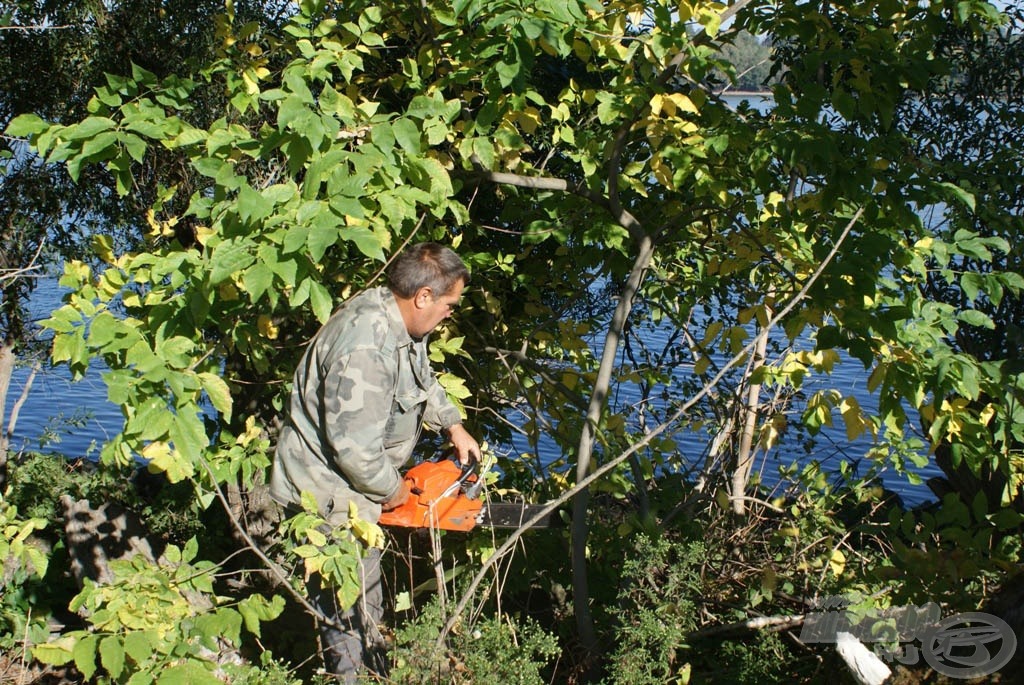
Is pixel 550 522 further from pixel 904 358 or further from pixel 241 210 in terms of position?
pixel 241 210

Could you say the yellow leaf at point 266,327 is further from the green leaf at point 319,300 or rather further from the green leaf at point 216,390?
the green leaf at point 319,300

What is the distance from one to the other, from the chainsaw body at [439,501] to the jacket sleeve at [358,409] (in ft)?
1.00

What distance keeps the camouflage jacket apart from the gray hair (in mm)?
73

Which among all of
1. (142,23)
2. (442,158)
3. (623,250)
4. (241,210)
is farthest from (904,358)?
(142,23)

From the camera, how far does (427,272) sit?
3463 mm

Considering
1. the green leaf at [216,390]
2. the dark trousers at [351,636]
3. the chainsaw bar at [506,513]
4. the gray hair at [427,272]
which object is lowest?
the dark trousers at [351,636]

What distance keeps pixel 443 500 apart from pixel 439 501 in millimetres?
22

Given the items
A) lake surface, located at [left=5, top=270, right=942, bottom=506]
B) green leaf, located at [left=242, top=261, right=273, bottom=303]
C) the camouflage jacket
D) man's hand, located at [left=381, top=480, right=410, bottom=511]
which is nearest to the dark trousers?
man's hand, located at [left=381, top=480, right=410, bottom=511]

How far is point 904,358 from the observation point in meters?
3.27

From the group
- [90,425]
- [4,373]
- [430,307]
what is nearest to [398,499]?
[430,307]

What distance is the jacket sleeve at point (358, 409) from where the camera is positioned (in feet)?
10.8

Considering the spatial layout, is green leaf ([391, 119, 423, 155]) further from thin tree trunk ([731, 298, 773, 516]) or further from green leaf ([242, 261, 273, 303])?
thin tree trunk ([731, 298, 773, 516])

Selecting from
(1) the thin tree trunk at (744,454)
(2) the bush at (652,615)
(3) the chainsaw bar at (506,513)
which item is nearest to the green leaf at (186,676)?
(3) the chainsaw bar at (506,513)

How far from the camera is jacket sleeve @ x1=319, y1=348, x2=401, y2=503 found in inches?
130
